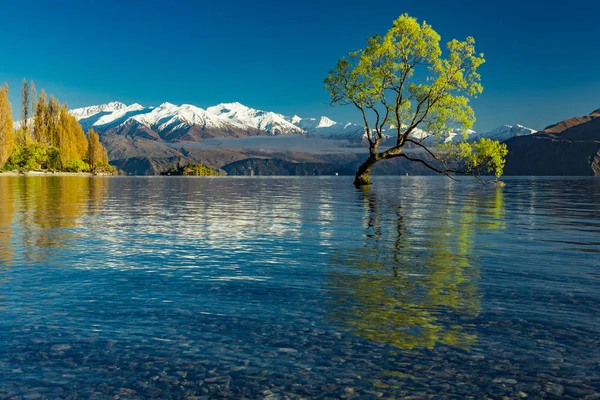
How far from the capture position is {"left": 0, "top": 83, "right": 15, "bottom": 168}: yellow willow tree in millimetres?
142875

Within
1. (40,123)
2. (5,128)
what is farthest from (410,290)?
(40,123)

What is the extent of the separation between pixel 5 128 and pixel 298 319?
162 m

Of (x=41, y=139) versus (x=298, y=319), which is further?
(x=41, y=139)

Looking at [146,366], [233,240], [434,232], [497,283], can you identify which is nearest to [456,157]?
[434,232]

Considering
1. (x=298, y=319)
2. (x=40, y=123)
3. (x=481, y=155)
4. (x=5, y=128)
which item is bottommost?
(x=298, y=319)

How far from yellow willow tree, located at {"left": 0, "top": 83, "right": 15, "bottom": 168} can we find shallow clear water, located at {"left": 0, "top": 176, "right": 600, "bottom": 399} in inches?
5760

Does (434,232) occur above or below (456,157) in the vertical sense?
below

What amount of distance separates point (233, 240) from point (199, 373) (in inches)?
525

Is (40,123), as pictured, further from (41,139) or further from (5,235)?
(5,235)

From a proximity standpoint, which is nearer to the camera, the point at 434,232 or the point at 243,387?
the point at 243,387

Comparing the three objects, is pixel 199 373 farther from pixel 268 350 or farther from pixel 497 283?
pixel 497 283

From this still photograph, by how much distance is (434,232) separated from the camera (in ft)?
75.2

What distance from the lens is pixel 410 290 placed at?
11508 millimetres

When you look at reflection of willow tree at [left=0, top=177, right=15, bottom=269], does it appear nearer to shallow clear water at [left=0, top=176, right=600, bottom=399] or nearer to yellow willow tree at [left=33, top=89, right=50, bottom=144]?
shallow clear water at [left=0, top=176, right=600, bottom=399]
